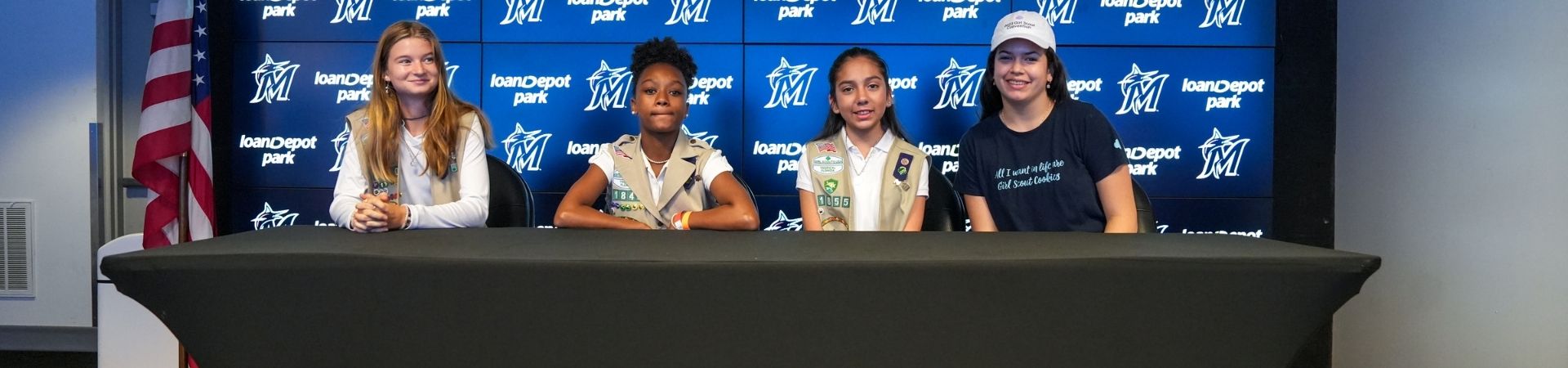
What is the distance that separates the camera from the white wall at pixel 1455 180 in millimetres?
2316

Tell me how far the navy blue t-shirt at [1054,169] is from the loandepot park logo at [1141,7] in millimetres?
1381

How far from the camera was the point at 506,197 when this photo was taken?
8.03 feet

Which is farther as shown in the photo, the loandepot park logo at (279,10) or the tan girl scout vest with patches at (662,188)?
the loandepot park logo at (279,10)

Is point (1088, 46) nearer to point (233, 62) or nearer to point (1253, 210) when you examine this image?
point (1253, 210)

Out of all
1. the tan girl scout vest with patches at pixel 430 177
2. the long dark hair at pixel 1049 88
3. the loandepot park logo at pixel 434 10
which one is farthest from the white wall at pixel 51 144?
the long dark hair at pixel 1049 88

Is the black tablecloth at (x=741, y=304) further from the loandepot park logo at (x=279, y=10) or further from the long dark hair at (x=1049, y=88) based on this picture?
the loandepot park logo at (x=279, y=10)

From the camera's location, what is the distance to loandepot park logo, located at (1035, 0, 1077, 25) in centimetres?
358

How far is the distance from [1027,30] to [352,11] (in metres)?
2.65

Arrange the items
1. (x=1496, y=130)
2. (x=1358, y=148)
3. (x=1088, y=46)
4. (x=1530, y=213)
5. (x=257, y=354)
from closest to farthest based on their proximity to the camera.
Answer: (x=257, y=354)
(x=1530, y=213)
(x=1496, y=130)
(x=1358, y=148)
(x=1088, y=46)

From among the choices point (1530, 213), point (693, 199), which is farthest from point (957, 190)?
point (1530, 213)

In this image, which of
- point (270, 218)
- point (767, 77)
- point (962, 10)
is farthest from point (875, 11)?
point (270, 218)

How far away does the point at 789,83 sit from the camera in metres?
3.61

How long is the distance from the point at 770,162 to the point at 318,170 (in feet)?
5.88

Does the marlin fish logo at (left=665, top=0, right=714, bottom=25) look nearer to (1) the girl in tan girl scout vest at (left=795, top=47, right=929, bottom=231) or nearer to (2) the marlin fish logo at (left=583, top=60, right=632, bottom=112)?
(2) the marlin fish logo at (left=583, top=60, right=632, bottom=112)
